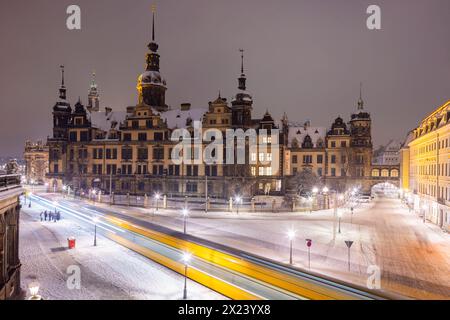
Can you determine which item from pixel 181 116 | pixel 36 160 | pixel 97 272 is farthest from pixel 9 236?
pixel 36 160

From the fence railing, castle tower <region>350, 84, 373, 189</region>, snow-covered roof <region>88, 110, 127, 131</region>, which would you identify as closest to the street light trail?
the fence railing

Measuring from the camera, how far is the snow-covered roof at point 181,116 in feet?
199

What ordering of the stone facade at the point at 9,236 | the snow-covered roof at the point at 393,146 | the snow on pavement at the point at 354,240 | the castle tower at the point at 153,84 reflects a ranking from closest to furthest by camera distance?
the stone facade at the point at 9,236 → the snow on pavement at the point at 354,240 → the castle tower at the point at 153,84 → the snow-covered roof at the point at 393,146

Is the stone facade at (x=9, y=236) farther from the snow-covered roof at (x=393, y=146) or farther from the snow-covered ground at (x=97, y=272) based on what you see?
the snow-covered roof at (x=393, y=146)

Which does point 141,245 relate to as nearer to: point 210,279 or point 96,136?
point 210,279

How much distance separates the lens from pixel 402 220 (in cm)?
3941

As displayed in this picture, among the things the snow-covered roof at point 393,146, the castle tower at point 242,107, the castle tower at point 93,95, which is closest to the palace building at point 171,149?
the castle tower at point 242,107

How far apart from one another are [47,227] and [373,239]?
31.3 m

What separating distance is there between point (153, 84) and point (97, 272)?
5538cm

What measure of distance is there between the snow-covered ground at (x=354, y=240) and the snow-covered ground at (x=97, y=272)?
759cm

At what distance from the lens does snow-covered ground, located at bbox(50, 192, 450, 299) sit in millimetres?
18536

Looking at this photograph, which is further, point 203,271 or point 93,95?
point 93,95

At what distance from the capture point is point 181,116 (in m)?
61.8

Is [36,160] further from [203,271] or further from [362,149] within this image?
[203,271]
